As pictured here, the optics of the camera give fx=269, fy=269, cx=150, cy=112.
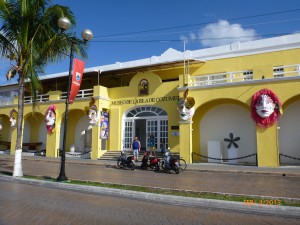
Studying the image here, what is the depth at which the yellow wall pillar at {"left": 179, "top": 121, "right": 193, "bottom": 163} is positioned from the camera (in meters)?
16.5

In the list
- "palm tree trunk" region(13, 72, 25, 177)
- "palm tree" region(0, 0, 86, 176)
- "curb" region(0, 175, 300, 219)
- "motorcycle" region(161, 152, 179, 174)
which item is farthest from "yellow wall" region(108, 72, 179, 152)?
"curb" region(0, 175, 300, 219)

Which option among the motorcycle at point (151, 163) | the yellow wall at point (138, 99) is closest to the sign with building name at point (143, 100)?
the yellow wall at point (138, 99)

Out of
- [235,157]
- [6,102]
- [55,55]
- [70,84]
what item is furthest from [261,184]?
[6,102]

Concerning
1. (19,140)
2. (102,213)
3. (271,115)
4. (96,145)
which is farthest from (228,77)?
(102,213)

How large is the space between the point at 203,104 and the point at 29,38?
1056 cm

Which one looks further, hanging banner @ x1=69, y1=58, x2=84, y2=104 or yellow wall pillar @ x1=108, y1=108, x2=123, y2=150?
yellow wall pillar @ x1=108, y1=108, x2=123, y2=150

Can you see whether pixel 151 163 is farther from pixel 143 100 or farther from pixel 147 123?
pixel 143 100

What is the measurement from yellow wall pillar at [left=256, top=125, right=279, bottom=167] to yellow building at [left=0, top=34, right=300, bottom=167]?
0.16 feet

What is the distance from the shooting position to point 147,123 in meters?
20.4

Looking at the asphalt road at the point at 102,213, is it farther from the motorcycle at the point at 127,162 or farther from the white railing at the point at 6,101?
the white railing at the point at 6,101

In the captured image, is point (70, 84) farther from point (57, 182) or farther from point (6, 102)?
point (6, 102)

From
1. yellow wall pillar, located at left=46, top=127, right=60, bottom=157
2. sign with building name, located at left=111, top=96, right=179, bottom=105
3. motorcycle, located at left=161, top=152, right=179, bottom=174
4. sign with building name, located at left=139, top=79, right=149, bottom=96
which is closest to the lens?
motorcycle, located at left=161, top=152, right=179, bottom=174

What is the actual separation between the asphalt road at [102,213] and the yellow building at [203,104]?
9614 millimetres

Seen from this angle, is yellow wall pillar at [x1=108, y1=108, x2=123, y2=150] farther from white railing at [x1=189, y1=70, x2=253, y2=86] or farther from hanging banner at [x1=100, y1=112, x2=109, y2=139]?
white railing at [x1=189, y1=70, x2=253, y2=86]
